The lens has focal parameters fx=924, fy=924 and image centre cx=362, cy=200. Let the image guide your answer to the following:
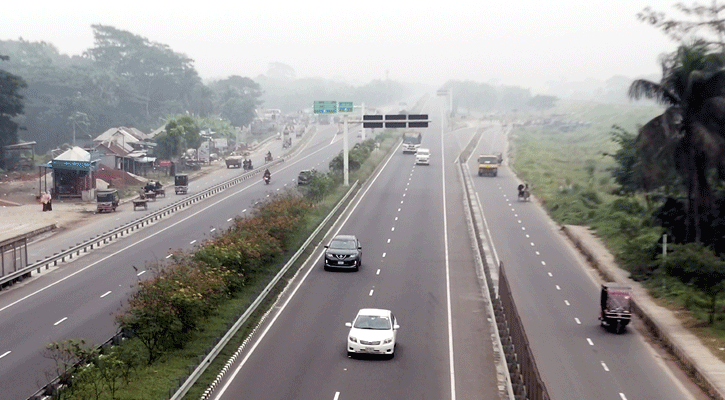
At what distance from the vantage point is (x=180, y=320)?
2886 cm

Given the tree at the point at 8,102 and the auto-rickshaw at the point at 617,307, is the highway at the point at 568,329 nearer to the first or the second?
the auto-rickshaw at the point at 617,307

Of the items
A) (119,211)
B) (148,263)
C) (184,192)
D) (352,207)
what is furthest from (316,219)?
(184,192)

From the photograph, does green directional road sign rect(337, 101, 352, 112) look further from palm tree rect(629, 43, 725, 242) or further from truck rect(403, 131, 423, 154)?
palm tree rect(629, 43, 725, 242)

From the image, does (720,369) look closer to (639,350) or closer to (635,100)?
(639,350)

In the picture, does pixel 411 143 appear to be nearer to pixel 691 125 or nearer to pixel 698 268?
pixel 691 125

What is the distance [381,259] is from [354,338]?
19.9m

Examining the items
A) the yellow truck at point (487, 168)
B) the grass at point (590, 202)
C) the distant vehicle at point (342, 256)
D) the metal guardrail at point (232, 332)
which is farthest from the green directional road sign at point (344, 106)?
the distant vehicle at point (342, 256)

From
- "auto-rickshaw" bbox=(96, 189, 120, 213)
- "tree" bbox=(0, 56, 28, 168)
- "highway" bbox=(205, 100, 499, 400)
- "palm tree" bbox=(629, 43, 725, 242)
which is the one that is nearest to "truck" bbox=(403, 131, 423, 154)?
"tree" bbox=(0, 56, 28, 168)

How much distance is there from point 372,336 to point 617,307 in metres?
10.3

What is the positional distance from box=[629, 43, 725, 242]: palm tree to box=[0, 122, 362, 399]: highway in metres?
24.7

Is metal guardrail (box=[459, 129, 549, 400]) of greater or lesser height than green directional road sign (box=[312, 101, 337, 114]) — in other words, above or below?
below

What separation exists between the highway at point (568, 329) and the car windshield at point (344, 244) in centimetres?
782

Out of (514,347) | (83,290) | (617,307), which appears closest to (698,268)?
(617,307)

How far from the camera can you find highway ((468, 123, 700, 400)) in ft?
89.1
